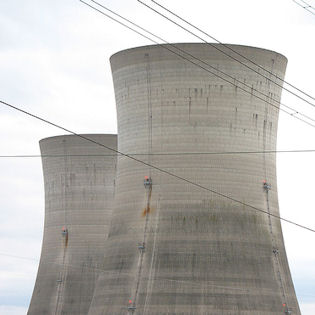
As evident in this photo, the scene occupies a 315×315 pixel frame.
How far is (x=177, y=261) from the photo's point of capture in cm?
2600

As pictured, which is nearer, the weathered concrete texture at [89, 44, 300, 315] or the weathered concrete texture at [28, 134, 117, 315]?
the weathered concrete texture at [89, 44, 300, 315]

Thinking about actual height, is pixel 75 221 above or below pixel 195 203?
below

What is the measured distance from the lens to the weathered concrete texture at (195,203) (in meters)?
26.0

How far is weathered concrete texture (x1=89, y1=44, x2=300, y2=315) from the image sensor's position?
25953 millimetres

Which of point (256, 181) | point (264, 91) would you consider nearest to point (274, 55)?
point (264, 91)

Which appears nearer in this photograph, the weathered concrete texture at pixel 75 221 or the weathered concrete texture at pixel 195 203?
the weathered concrete texture at pixel 195 203

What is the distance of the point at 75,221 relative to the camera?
37.5m

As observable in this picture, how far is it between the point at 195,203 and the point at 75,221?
482 inches

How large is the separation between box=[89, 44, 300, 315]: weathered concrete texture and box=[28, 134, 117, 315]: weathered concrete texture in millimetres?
9826

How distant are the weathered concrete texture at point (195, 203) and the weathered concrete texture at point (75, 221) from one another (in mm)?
9826

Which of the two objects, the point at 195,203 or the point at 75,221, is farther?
the point at 75,221

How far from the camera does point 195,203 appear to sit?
26281 millimetres

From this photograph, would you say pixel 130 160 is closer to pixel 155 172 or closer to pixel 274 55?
pixel 155 172

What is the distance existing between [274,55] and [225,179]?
4.31m
